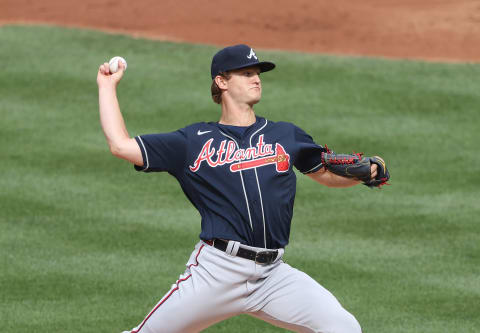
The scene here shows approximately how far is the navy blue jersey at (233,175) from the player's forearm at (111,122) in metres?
0.16

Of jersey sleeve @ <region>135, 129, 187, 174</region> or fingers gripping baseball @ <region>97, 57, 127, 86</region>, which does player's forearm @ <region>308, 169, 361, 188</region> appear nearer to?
jersey sleeve @ <region>135, 129, 187, 174</region>

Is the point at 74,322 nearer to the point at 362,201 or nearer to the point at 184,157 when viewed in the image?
the point at 184,157

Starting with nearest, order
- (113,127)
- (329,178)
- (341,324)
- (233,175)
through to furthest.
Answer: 1. (341,324)
2. (113,127)
3. (233,175)
4. (329,178)

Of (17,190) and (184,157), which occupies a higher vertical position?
(184,157)

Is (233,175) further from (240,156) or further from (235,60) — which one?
(235,60)

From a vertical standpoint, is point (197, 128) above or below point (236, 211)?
above

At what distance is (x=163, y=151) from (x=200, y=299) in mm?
866

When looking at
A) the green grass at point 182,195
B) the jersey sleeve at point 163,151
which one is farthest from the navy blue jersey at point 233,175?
the green grass at point 182,195

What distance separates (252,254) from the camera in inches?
205

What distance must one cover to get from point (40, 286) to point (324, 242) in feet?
9.40

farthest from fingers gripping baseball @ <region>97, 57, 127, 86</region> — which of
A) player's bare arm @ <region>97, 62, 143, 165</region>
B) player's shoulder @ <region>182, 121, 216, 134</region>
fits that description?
player's shoulder @ <region>182, 121, 216, 134</region>

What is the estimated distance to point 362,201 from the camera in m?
10.5

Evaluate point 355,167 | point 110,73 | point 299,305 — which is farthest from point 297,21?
point 299,305

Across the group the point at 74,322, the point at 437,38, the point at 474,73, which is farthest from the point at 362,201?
the point at 437,38
